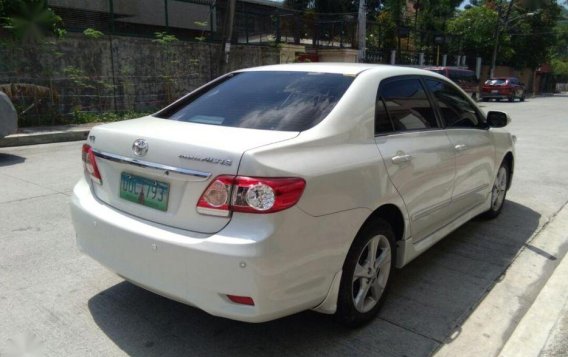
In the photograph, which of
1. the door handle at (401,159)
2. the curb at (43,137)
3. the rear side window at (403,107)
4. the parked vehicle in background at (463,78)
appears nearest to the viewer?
the door handle at (401,159)

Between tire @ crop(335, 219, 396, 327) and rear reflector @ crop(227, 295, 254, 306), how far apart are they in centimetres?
66

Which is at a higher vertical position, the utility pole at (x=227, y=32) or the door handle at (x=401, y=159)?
the utility pole at (x=227, y=32)

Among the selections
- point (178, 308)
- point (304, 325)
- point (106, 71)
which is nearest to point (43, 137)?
point (106, 71)

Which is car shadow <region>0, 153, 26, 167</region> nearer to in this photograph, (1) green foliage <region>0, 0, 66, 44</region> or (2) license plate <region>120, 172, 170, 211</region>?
(1) green foliage <region>0, 0, 66, 44</region>

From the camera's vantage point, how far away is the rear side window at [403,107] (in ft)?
11.2

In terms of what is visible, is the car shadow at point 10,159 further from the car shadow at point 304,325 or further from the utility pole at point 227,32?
the utility pole at point 227,32

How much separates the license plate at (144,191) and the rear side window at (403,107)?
55.2 inches

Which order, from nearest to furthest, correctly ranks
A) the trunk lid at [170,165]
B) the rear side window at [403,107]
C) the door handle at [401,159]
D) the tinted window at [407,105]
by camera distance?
the trunk lid at [170,165]
the door handle at [401,159]
the rear side window at [403,107]
the tinted window at [407,105]

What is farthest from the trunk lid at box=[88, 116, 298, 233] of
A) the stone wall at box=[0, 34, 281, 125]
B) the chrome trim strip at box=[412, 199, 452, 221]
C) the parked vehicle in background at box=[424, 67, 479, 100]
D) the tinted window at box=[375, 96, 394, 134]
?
the parked vehicle in background at box=[424, 67, 479, 100]

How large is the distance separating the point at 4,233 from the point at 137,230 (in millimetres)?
2650

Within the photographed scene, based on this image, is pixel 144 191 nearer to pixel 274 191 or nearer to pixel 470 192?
pixel 274 191

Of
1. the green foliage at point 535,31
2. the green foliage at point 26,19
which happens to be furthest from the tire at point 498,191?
the green foliage at point 535,31

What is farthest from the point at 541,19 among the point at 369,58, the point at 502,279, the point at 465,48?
the point at 502,279

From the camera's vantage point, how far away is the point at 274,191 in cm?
248
